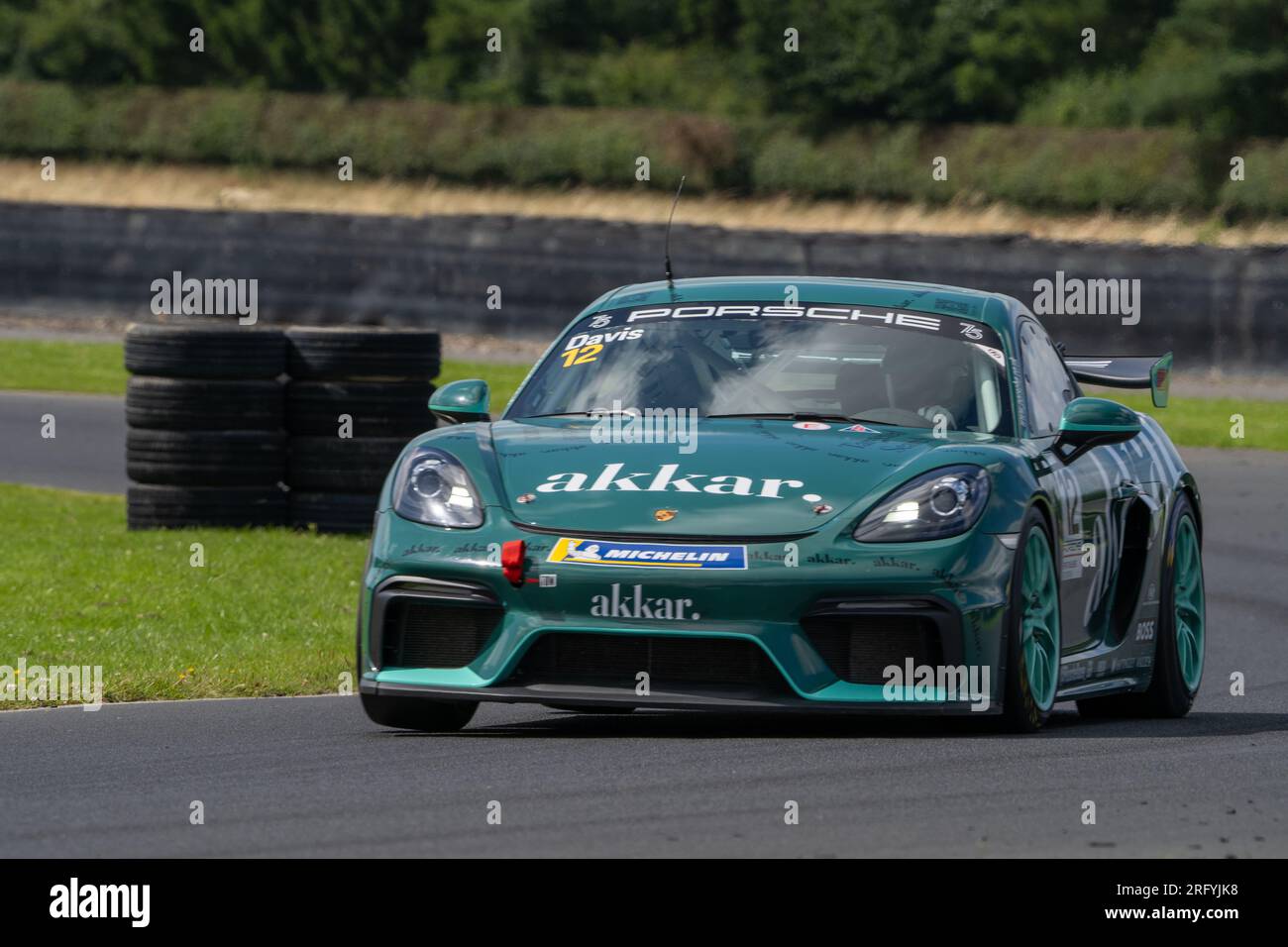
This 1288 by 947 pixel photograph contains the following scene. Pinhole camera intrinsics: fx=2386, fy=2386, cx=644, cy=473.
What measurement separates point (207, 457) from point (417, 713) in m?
6.65

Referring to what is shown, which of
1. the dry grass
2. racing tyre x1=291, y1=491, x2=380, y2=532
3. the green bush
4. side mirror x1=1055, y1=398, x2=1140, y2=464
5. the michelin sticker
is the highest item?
the green bush

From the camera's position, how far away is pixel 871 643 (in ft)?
21.0

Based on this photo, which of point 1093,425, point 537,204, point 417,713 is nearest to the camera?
point 417,713

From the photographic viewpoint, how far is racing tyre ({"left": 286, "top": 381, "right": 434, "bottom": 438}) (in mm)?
13352

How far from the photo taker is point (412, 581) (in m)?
6.64

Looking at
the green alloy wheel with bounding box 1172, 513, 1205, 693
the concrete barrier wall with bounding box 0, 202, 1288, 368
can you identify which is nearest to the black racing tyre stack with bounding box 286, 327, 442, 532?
the green alloy wheel with bounding box 1172, 513, 1205, 693

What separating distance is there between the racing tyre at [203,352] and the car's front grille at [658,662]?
23.3 ft

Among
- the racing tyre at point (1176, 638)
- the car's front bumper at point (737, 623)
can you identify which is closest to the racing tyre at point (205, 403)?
the racing tyre at point (1176, 638)

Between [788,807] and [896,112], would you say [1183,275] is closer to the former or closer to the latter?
[788,807]

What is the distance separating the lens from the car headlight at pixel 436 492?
22.0 feet

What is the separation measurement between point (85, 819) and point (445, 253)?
21047 millimetres

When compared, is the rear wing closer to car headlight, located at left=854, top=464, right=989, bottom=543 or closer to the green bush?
car headlight, located at left=854, top=464, right=989, bottom=543

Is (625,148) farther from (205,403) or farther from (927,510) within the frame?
(927,510)

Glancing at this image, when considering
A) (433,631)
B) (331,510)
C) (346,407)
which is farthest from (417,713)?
(331,510)
